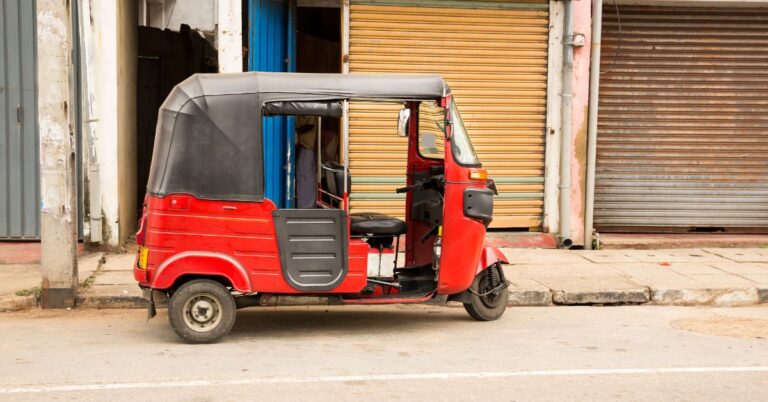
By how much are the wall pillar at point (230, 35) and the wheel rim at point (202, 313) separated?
4.47 m

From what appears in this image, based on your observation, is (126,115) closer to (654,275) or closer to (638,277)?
(638,277)

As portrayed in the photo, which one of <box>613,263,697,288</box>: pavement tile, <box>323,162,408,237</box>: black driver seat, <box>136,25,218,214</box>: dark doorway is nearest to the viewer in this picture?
<box>323,162,408,237</box>: black driver seat

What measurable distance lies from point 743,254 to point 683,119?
2104 mm

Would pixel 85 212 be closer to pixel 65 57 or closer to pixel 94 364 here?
pixel 65 57

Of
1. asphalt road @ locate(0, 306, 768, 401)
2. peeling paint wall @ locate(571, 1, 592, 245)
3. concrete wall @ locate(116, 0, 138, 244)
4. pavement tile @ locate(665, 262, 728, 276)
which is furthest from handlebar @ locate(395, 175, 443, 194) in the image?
peeling paint wall @ locate(571, 1, 592, 245)

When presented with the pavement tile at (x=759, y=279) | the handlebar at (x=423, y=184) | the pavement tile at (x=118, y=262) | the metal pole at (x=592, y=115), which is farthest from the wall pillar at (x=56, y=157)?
the pavement tile at (x=759, y=279)

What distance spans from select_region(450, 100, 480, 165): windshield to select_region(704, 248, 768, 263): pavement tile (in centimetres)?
533

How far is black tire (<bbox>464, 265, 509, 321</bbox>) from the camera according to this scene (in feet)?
25.1

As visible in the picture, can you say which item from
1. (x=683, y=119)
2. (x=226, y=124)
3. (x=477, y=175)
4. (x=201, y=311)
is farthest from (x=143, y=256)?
(x=683, y=119)

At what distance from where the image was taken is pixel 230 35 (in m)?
10.7

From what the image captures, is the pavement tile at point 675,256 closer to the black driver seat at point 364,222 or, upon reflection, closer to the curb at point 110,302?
the black driver seat at point 364,222

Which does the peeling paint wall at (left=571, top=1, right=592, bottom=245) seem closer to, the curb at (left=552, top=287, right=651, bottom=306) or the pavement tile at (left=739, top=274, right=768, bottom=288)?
the pavement tile at (left=739, top=274, right=768, bottom=288)

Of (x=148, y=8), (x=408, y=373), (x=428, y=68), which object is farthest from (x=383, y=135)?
(x=408, y=373)

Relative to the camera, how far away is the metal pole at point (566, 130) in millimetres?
11594
